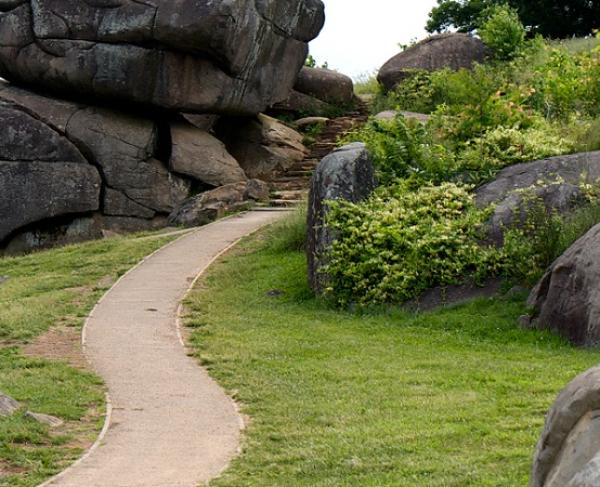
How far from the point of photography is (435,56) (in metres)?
31.9

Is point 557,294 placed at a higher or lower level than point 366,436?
higher

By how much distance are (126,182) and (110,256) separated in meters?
6.36

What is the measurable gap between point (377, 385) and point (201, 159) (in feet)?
56.3

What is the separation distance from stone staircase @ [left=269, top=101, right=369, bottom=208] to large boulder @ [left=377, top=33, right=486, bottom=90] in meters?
1.36

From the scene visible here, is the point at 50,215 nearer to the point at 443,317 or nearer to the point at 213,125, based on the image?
the point at 213,125

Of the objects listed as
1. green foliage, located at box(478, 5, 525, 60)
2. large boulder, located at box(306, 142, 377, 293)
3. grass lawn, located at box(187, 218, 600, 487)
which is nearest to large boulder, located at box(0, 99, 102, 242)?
grass lawn, located at box(187, 218, 600, 487)

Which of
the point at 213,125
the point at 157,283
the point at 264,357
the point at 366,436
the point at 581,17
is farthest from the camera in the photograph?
the point at 581,17

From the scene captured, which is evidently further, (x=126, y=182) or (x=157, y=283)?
(x=126, y=182)

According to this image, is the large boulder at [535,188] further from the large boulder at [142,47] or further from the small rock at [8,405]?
the large boulder at [142,47]

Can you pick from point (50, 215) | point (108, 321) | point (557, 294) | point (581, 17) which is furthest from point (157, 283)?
point (581, 17)

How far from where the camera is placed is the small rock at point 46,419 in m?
8.81

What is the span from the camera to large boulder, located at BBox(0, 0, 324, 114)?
2427 centimetres

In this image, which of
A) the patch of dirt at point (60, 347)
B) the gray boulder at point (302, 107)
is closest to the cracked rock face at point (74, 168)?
the gray boulder at point (302, 107)

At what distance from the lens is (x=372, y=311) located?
14094 mm
